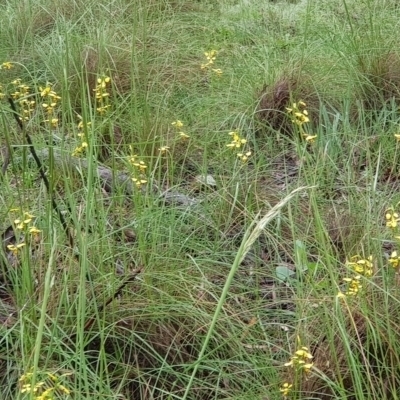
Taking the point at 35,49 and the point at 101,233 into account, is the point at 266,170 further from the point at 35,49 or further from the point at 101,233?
the point at 35,49

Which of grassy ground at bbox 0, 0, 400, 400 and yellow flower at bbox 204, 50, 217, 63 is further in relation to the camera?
yellow flower at bbox 204, 50, 217, 63

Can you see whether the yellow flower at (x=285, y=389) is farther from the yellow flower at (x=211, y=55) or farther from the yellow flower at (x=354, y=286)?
the yellow flower at (x=211, y=55)

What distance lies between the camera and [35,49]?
13.3ft

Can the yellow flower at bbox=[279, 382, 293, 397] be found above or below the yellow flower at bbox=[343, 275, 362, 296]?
below

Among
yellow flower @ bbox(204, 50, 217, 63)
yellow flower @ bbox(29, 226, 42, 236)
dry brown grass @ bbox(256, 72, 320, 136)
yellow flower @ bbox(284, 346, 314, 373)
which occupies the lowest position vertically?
dry brown grass @ bbox(256, 72, 320, 136)

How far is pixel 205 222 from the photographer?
255cm

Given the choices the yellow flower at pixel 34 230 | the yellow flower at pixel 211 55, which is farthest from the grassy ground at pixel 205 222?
the yellow flower at pixel 211 55

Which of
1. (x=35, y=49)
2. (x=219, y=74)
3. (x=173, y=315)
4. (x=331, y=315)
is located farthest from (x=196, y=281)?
(x=35, y=49)

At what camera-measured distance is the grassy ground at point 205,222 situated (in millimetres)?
1753

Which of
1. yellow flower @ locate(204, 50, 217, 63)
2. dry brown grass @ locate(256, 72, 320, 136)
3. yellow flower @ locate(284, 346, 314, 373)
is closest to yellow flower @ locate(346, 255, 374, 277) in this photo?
yellow flower @ locate(284, 346, 314, 373)

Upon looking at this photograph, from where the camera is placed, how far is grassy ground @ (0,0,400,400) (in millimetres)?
1753

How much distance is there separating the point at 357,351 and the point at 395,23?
2553 millimetres

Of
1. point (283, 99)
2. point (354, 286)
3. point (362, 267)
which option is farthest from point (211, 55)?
point (354, 286)

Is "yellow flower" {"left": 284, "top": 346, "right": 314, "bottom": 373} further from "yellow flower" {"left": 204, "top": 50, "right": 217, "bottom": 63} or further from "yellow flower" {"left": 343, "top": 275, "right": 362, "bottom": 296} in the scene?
"yellow flower" {"left": 204, "top": 50, "right": 217, "bottom": 63}
